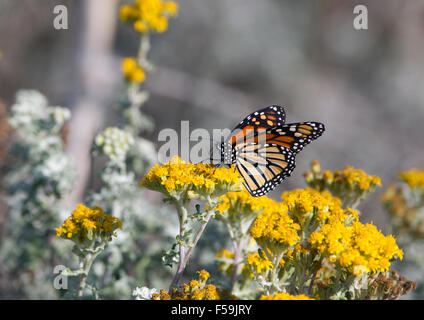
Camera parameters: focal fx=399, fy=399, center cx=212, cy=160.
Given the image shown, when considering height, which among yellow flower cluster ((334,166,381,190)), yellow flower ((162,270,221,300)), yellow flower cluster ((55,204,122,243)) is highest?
yellow flower cluster ((334,166,381,190))

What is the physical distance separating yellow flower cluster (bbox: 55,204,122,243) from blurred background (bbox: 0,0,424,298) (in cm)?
522

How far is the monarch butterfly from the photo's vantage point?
8.54 ft

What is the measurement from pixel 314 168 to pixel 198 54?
7318 mm

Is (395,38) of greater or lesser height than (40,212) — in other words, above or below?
above

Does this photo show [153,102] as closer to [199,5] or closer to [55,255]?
[199,5]

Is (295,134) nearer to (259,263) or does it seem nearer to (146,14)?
(259,263)

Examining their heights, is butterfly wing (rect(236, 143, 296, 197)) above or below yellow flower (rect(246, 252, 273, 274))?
above

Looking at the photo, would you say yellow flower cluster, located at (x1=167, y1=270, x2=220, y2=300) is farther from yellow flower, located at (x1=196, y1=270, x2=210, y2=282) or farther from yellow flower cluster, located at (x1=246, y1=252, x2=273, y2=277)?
yellow flower cluster, located at (x1=246, y1=252, x2=273, y2=277)

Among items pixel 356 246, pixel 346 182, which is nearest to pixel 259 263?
pixel 356 246

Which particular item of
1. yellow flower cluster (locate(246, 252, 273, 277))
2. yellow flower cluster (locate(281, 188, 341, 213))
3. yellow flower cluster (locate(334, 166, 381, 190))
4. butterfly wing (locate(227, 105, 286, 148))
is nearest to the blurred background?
butterfly wing (locate(227, 105, 286, 148))

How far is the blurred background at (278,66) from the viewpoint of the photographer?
796 centimetres

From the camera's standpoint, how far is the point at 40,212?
3.18 meters

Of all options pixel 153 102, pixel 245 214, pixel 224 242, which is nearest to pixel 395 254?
pixel 245 214

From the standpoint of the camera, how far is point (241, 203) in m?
2.18
